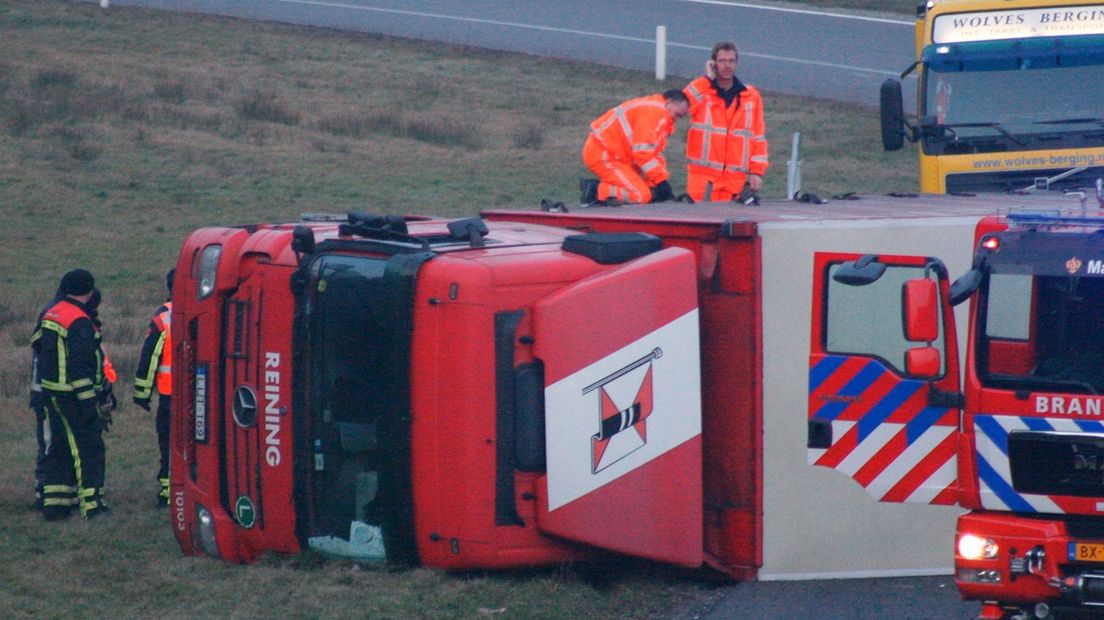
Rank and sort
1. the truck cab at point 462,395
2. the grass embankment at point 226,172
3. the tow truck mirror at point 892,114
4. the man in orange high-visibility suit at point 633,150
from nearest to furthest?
the truck cab at point 462,395 < the grass embankment at point 226,172 < the man in orange high-visibility suit at point 633,150 < the tow truck mirror at point 892,114

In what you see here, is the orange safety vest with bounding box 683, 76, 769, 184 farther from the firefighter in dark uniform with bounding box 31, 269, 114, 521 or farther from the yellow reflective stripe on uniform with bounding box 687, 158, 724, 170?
the firefighter in dark uniform with bounding box 31, 269, 114, 521

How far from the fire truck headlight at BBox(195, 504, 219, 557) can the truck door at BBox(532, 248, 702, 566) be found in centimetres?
210

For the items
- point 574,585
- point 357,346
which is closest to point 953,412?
point 574,585

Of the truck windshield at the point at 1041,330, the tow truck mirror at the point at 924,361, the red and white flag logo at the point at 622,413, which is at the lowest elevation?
the red and white flag logo at the point at 622,413

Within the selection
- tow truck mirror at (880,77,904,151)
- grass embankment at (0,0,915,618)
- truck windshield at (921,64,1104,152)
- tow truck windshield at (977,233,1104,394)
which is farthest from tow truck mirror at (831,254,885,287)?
tow truck mirror at (880,77,904,151)

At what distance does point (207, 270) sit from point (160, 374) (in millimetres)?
2529

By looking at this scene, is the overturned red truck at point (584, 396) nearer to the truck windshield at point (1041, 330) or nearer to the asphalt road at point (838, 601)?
the asphalt road at point (838, 601)

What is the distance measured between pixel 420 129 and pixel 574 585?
18.5 meters

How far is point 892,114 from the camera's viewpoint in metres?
14.1

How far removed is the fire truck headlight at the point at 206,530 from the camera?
8.62m

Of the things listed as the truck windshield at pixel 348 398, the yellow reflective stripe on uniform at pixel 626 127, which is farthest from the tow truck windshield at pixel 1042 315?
the yellow reflective stripe on uniform at pixel 626 127

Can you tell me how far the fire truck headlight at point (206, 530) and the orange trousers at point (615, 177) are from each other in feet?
12.9

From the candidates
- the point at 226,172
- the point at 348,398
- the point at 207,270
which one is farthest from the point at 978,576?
the point at 226,172

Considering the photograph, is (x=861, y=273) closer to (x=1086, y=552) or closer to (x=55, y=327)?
(x=1086, y=552)
